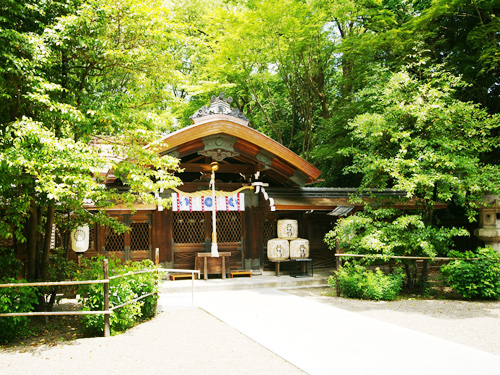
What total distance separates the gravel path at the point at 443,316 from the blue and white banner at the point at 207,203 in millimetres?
3815

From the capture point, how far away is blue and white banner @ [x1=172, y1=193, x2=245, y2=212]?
42.1ft

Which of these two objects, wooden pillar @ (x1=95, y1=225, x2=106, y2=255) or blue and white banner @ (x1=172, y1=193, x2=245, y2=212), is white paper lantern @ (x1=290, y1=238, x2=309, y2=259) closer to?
blue and white banner @ (x1=172, y1=193, x2=245, y2=212)

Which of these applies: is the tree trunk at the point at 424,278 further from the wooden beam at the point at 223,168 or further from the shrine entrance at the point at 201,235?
the wooden beam at the point at 223,168

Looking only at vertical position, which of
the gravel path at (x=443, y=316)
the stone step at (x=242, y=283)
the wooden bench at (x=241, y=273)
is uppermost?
the wooden bench at (x=241, y=273)

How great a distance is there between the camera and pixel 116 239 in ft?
42.2

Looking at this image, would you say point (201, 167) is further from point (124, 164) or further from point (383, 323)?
point (383, 323)

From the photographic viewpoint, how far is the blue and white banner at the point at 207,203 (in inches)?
506

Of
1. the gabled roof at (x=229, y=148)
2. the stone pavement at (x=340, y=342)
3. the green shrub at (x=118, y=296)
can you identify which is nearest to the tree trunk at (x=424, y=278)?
the stone pavement at (x=340, y=342)

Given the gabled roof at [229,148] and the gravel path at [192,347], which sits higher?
the gabled roof at [229,148]

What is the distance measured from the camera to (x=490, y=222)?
12688 millimetres

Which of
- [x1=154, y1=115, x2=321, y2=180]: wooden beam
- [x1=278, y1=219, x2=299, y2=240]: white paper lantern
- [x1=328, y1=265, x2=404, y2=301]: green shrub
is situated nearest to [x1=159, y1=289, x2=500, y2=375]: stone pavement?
[x1=328, y1=265, x2=404, y2=301]: green shrub

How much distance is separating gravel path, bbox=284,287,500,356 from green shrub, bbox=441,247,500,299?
331 millimetres

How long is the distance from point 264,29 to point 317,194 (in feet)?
25.4

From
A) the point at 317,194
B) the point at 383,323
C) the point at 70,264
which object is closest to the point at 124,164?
the point at 70,264
